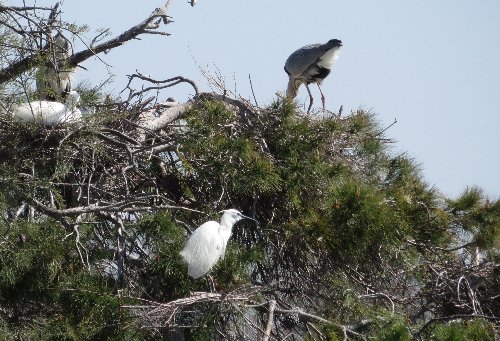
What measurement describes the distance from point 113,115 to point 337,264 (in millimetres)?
1650

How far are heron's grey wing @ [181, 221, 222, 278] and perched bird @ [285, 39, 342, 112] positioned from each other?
3.41 metres

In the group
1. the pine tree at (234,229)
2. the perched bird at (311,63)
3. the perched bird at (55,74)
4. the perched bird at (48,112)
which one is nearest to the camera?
the pine tree at (234,229)

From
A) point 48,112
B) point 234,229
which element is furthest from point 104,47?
point 234,229

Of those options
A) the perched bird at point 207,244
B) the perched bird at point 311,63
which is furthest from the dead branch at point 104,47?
the perched bird at point 311,63

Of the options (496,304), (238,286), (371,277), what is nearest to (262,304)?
(238,286)

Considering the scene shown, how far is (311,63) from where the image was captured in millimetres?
9594

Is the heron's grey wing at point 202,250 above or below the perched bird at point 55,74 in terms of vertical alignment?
below

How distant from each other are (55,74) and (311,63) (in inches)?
119

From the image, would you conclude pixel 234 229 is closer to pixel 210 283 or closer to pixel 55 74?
pixel 210 283

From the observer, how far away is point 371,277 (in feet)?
22.8

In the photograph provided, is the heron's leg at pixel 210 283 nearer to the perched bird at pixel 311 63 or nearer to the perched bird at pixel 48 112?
the perched bird at pixel 48 112

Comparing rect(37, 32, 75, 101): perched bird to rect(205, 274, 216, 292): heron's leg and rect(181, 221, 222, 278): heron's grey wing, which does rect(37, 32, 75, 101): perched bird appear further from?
rect(205, 274, 216, 292): heron's leg

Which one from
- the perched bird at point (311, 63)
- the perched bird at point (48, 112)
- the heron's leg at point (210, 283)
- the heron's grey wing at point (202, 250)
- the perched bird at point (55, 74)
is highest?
the perched bird at point (311, 63)

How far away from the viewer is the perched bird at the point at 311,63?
948cm
